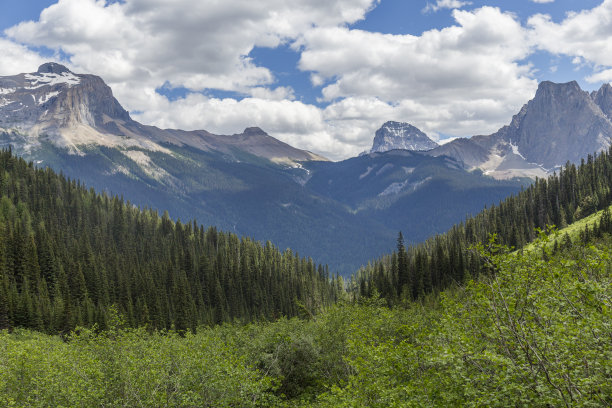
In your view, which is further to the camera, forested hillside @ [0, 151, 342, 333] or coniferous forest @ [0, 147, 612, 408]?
forested hillside @ [0, 151, 342, 333]

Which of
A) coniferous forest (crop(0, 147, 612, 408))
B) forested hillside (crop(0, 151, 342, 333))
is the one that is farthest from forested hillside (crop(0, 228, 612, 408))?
forested hillside (crop(0, 151, 342, 333))

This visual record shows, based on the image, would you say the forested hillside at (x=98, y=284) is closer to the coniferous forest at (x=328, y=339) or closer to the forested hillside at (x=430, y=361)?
the coniferous forest at (x=328, y=339)

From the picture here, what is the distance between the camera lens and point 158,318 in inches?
5039

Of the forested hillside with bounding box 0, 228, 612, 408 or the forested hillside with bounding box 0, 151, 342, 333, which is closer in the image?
the forested hillside with bounding box 0, 228, 612, 408

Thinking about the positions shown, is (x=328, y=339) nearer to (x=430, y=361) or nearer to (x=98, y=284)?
(x=430, y=361)

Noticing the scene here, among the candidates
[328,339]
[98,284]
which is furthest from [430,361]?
[98,284]

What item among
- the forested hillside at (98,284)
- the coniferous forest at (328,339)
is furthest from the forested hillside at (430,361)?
the forested hillside at (98,284)

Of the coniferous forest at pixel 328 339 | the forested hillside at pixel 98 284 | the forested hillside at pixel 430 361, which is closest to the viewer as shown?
the forested hillside at pixel 430 361

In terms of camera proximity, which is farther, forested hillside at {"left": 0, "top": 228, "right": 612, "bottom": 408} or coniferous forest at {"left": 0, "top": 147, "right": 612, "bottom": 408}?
coniferous forest at {"left": 0, "top": 147, "right": 612, "bottom": 408}

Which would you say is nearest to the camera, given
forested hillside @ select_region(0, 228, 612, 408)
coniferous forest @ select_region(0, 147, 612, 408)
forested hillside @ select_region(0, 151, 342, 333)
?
forested hillside @ select_region(0, 228, 612, 408)

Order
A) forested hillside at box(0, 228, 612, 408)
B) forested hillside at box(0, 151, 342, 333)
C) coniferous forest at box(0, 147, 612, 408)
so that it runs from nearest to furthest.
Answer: forested hillside at box(0, 228, 612, 408), coniferous forest at box(0, 147, 612, 408), forested hillside at box(0, 151, 342, 333)

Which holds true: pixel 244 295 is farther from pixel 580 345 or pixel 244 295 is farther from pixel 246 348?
pixel 580 345

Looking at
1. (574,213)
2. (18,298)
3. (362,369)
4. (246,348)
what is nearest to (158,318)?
(18,298)

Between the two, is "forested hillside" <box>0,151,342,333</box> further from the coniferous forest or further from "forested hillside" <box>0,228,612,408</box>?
"forested hillside" <box>0,228,612,408</box>
